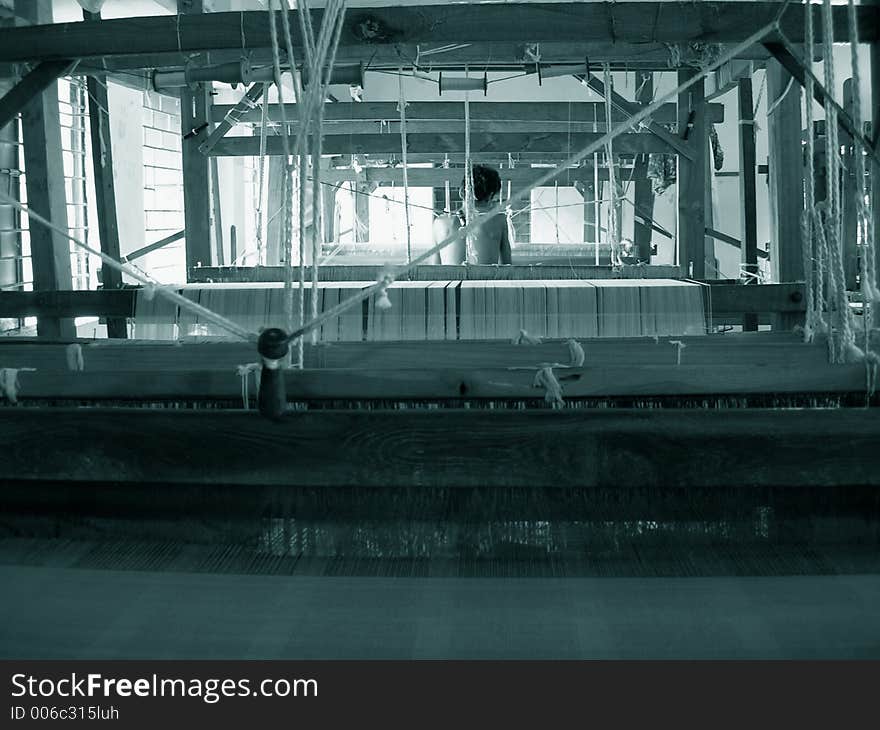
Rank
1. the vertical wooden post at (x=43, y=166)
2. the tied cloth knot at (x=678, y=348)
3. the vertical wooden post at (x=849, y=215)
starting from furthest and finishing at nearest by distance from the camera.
→ the vertical wooden post at (x=849, y=215), the vertical wooden post at (x=43, y=166), the tied cloth knot at (x=678, y=348)

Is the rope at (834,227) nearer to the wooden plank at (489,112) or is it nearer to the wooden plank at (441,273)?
the wooden plank at (441,273)

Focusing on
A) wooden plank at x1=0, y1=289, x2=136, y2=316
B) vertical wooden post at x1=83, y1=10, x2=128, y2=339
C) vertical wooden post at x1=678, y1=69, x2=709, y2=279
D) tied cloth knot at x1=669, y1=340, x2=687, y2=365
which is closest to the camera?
tied cloth knot at x1=669, y1=340, x2=687, y2=365

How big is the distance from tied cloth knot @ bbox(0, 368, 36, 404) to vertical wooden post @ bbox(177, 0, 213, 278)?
3813mm

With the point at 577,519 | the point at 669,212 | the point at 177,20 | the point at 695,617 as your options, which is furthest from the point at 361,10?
the point at 669,212

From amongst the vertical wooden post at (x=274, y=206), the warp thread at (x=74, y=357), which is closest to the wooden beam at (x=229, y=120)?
the vertical wooden post at (x=274, y=206)

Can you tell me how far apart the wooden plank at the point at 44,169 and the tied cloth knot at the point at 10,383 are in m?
1.92

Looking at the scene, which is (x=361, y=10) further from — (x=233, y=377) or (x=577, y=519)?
(x=577, y=519)

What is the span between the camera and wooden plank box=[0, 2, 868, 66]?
273 centimetres

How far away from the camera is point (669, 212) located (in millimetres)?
14703

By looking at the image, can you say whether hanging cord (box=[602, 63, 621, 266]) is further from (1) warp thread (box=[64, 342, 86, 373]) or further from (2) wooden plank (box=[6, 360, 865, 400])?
(1) warp thread (box=[64, 342, 86, 373])

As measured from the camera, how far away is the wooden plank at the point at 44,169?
3.45 meters

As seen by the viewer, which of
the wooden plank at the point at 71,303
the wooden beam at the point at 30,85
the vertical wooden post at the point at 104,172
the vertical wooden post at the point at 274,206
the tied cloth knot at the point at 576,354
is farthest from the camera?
the vertical wooden post at the point at 274,206

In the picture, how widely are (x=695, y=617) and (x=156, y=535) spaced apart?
94cm

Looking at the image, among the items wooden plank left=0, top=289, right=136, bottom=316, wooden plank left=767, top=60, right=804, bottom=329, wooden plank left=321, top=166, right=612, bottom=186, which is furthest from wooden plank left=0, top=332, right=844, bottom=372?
wooden plank left=321, top=166, right=612, bottom=186
